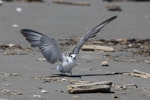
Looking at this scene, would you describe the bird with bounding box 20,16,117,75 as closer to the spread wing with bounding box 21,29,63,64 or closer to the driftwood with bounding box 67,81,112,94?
the spread wing with bounding box 21,29,63,64

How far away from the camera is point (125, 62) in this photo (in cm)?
1102

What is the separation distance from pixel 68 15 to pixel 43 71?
835 centimetres

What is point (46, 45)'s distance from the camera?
9484 mm

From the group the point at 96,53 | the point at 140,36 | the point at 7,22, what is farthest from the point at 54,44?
the point at 7,22

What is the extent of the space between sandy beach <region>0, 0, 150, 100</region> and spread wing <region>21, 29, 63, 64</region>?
25 centimetres

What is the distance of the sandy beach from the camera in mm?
8203

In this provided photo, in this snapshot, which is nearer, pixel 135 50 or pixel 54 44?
pixel 54 44

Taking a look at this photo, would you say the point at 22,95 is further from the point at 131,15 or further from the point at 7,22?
the point at 131,15

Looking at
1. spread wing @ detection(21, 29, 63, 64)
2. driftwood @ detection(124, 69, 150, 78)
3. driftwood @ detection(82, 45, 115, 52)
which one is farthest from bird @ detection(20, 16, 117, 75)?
driftwood @ detection(82, 45, 115, 52)

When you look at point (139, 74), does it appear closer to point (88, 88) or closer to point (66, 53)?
point (88, 88)

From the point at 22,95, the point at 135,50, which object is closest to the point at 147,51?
the point at 135,50

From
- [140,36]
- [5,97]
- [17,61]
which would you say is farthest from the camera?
[140,36]

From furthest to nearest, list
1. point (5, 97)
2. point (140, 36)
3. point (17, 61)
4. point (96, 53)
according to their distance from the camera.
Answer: point (140, 36) < point (96, 53) < point (17, 61) < point (5, 97)

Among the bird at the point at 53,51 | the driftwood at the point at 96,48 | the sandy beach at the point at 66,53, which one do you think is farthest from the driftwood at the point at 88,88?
the driftwood at the point at 96,48
